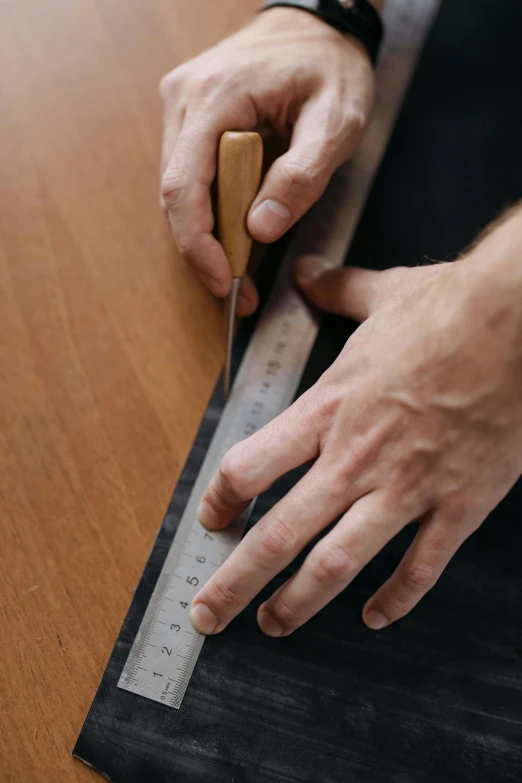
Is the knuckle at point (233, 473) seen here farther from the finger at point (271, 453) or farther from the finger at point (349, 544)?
the finger at point (349, 544)

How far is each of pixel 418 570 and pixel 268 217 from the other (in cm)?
51

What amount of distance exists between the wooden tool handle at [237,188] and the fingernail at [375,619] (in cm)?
51

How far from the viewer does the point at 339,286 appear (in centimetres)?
97

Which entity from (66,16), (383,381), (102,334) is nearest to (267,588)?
(383,381)

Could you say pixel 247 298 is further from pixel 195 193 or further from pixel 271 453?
pixel 271 453

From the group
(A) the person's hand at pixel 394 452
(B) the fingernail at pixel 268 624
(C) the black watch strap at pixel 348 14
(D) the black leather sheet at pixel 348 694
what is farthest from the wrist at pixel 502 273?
(C) the black watch strap at pixel 348 14

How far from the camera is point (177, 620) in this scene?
0.80 meters

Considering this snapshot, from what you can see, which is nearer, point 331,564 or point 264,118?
point 331,564

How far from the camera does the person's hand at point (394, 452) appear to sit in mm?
685

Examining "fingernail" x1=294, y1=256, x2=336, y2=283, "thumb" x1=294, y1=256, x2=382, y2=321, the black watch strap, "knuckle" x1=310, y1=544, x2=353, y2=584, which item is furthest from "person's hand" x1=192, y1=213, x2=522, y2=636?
the black watch strap

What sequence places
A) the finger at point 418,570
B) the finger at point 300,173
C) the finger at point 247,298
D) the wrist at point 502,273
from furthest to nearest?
1. the finger at point 247,298
2. the finger at point 300,173
3. the finger at point 418,570
4. the wrist at point 502,273

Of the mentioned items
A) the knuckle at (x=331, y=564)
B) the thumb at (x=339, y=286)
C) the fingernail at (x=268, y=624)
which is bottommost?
the fingernail at (x=268, y=624)

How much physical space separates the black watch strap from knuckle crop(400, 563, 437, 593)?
34.2 inches

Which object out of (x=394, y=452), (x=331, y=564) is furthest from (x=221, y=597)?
(x=394, y=452)
